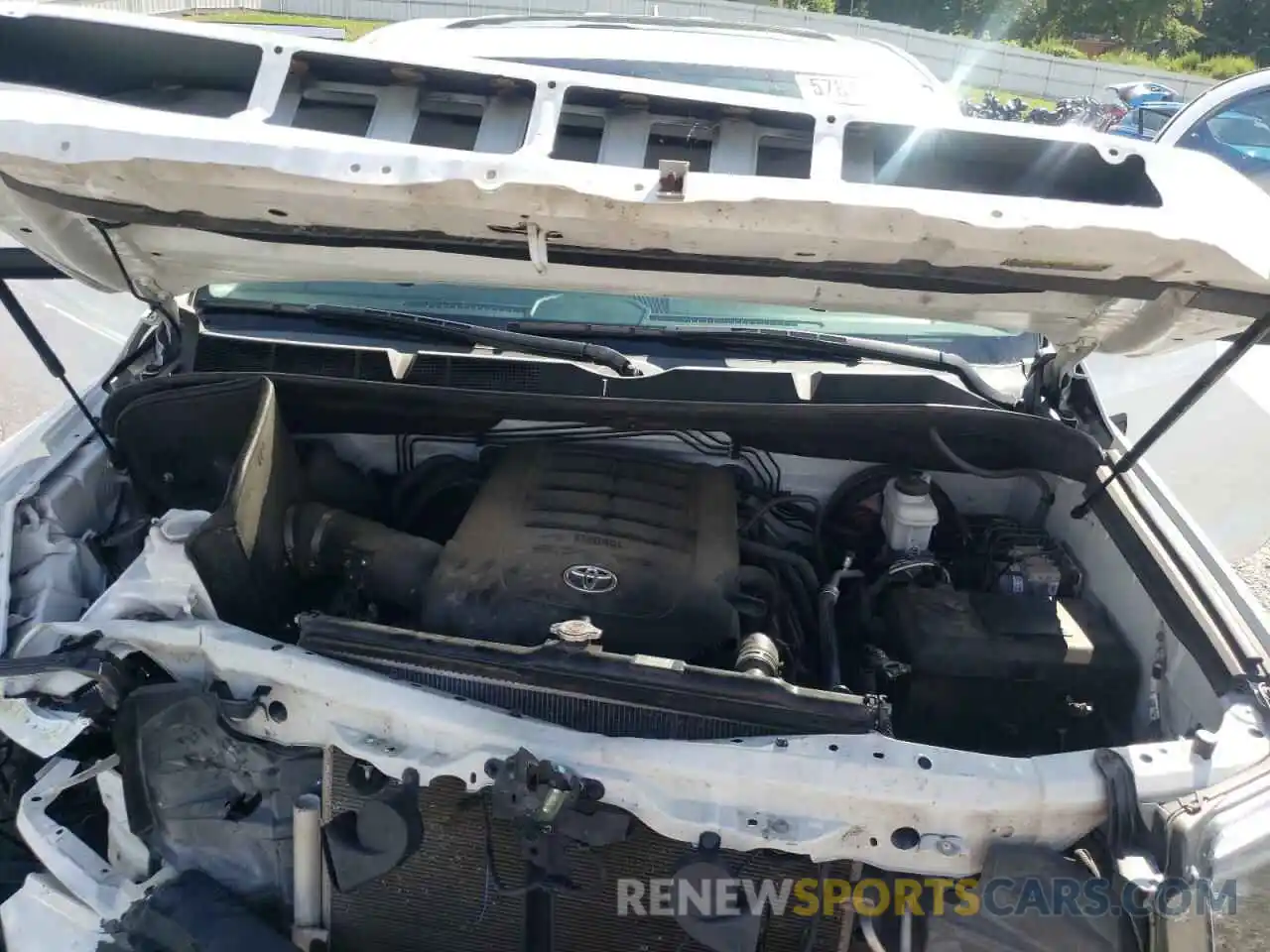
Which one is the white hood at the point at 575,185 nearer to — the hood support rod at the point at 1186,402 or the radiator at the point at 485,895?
the hood support rod at the point at 1186,402

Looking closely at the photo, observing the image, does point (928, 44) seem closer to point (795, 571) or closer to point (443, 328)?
point (443, 328)

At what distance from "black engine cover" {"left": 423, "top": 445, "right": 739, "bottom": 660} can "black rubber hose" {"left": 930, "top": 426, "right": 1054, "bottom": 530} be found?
46 cm

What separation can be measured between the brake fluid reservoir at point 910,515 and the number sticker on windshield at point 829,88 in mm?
1420

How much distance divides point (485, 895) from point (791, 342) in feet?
4.64

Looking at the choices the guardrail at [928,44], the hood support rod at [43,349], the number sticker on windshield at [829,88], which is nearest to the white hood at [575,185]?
the hood support rod at [43,349]

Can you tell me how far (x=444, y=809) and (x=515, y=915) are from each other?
0.74 ft

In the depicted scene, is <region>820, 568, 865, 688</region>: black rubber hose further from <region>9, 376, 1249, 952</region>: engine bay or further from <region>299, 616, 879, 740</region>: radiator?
<region>299, 616, 879, 740</region>: radiator

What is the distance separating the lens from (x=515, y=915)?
1644 mm

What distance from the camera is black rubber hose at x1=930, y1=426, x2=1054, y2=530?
2.08 m

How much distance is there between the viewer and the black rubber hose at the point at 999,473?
2.08 m

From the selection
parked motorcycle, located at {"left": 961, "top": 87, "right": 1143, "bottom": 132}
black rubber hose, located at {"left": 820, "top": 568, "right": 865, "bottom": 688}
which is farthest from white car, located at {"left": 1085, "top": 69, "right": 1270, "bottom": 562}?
parked motorcycle, located at {"left": 961, "top": 87, "right": 1143, "bottom": 132}

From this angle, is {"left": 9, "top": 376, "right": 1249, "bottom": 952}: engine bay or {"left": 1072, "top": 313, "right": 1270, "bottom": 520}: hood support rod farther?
{"left": 1072, "top": 313, "right": 1270, "bottom": 520}: hood support rod

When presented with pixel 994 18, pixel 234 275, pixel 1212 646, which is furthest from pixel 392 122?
pixel 994 18

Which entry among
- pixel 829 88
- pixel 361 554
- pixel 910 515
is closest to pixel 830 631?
pixel 910 515
